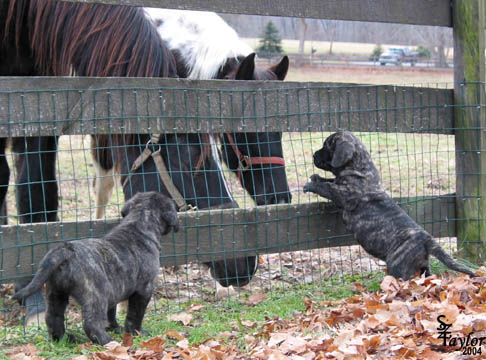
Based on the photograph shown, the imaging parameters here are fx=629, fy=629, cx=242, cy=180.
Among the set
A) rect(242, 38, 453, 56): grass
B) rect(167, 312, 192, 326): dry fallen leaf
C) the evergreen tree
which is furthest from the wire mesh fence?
the evergreen tree

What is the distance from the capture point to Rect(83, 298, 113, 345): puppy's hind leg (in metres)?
3.37

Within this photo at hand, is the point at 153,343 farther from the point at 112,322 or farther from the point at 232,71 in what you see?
the point at 232,71

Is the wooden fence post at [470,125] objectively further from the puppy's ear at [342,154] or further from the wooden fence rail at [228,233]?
the puppy's ear at [342,154]

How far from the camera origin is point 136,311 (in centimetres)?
378

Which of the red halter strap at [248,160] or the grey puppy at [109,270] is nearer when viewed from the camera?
the grey puppy at [109,270]

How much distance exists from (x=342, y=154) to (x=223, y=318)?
1477 mm

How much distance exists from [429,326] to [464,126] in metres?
2.50

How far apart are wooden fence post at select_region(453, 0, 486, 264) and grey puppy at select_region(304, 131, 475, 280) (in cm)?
98

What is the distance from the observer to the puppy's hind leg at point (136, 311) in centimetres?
377

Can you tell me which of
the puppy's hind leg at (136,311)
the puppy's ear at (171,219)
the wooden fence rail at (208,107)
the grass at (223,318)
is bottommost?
the grass at (223,318)

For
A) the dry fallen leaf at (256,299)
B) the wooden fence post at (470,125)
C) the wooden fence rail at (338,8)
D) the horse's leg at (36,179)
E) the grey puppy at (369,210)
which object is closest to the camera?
the wooden fence rail at (338,8)

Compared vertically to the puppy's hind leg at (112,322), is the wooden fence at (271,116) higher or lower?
higher

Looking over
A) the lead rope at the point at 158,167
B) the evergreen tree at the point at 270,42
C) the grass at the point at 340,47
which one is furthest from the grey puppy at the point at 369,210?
the evergreen tree at the point at 270,42

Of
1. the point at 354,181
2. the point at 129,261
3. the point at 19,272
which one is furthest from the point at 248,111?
the point at 19,272
